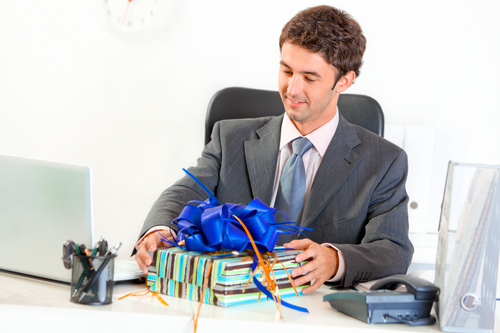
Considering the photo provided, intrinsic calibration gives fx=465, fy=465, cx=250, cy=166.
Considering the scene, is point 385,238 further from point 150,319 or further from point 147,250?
point 150,319

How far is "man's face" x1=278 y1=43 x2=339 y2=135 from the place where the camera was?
4.71 feet

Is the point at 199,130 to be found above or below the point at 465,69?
below

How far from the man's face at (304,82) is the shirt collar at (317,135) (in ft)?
0.14

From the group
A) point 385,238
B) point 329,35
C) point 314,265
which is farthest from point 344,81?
point 314,265

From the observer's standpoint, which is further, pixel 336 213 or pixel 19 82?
pixel 19 82

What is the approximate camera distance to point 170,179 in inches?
90.3

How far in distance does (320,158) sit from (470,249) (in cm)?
75

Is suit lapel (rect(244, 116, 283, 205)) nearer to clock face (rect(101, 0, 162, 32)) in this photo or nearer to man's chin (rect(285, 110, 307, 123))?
man's chin (rect(285, 110, 307, 123))

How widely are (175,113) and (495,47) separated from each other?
1538 millimetres

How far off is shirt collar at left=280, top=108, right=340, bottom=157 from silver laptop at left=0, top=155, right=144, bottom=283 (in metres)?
0.81

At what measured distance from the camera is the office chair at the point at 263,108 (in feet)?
5.54

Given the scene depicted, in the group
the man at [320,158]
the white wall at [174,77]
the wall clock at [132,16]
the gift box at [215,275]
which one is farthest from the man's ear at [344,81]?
the wall clock at [132,16]

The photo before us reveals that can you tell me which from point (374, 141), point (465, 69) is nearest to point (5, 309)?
point (374, 141)

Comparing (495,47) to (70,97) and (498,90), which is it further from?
(70,97)
